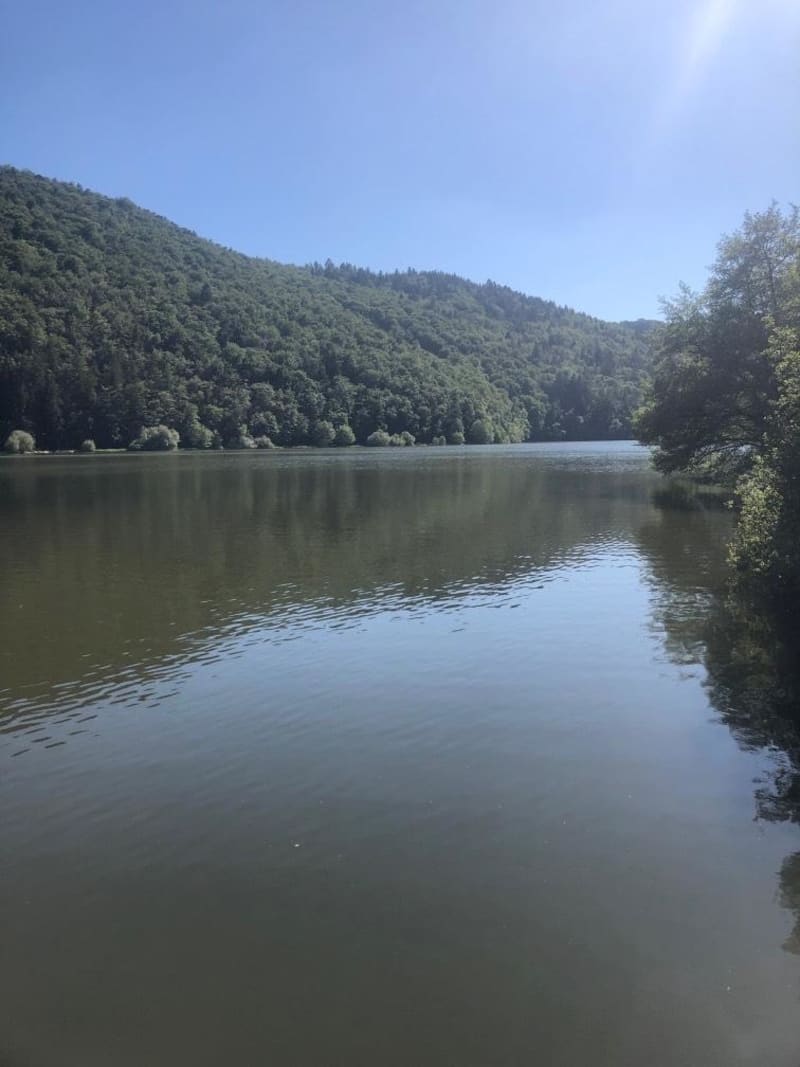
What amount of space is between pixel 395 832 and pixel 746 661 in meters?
10.2

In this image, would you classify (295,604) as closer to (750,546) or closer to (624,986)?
(750,546)

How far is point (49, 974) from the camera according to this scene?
693 cm

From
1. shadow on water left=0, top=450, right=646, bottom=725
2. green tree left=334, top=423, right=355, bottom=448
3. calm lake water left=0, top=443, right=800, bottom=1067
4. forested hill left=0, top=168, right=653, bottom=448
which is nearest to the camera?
calm lake water left=0, top=443, right=800, bottom=1067

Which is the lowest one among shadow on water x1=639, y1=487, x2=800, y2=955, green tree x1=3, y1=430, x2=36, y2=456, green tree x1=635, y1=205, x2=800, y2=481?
shadow on water x1=639, y1=487, x2=800, y2=955

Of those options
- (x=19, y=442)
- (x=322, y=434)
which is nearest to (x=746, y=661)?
(x=19, y=442)

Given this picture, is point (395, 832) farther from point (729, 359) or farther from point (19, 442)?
point (19, 442)

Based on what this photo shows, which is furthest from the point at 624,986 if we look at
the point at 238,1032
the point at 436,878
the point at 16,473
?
the point at 16,473

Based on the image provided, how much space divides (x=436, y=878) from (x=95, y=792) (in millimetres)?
5231

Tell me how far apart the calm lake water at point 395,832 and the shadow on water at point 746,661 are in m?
0.09

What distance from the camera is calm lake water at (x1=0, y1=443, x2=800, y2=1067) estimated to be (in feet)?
20.9

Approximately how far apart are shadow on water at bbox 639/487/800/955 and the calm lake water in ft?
0.30

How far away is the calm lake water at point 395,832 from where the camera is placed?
6.37 m

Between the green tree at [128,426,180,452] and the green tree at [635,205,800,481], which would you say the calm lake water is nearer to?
the green tree at [635,205,800,481]

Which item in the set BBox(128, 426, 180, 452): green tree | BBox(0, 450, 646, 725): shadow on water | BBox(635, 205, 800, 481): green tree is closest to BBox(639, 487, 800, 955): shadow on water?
BBox(0, 450, 646, 725): shadow on water
